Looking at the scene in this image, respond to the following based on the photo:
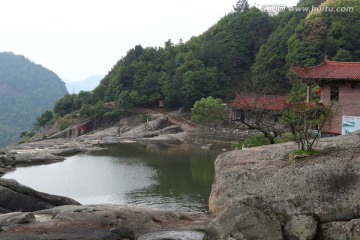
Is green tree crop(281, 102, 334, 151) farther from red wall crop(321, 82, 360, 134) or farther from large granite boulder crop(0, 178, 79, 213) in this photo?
red wall crop(321, 82, 360, 134)

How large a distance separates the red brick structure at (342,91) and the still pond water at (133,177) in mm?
12122

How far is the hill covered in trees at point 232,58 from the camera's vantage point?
254 feet

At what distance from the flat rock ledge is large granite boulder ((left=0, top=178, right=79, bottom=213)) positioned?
970 centimetres

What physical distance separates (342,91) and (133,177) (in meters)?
19.9

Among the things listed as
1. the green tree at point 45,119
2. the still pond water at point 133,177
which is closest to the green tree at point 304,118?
the still pond water at point 133,177

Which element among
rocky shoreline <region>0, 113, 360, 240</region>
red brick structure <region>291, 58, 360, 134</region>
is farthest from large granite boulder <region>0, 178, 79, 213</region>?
red brick structure <region>291, 58, 360, 134</region>

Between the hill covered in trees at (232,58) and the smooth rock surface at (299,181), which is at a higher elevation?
the hill covered in trees at (232,58)

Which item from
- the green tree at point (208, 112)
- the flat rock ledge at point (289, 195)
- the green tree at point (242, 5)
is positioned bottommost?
the flat rock ledge at point (289, 195)

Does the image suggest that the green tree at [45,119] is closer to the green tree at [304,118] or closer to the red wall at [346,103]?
the red wall at [346,103]

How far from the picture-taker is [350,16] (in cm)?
8025

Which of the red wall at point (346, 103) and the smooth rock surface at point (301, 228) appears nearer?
the smooth rock surface at point (301, 228)

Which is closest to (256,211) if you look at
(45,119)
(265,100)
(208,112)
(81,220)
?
(81,220)

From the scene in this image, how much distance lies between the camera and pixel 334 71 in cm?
3925

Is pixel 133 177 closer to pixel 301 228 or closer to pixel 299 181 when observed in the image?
pixel 299 181
